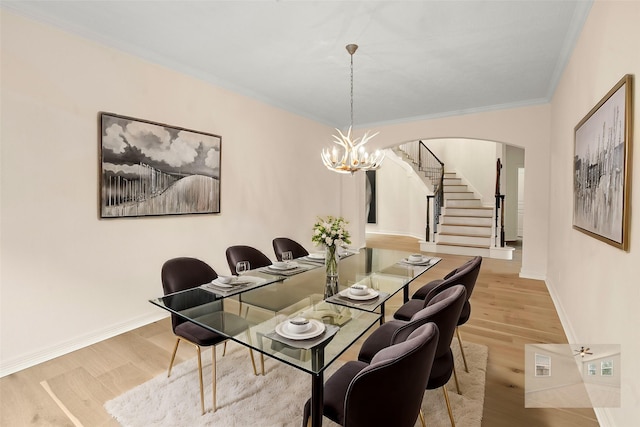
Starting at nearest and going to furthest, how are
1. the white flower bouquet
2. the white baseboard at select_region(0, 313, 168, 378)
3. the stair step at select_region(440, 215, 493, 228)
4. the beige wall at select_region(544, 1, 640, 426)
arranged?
the beige wall at select_region(544, 1, 640, 426) → the white flower bouquet → the white baseboard at select_region(0, 313, 168, 378) → the stair step at select_region(440, 215, 493, 228)

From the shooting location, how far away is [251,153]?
443 cm

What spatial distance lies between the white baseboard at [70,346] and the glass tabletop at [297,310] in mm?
1445

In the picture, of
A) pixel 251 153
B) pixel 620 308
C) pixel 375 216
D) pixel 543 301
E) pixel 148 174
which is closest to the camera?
pixel 620 308

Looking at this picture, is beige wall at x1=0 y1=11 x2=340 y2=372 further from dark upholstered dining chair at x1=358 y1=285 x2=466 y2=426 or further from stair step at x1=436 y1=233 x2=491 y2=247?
stair step at x1=436 y1=233 x2=491 y2=247

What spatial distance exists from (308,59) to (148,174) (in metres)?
2.06

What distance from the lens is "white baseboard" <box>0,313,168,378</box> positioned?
240cm

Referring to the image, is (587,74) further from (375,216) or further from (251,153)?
(375,216)

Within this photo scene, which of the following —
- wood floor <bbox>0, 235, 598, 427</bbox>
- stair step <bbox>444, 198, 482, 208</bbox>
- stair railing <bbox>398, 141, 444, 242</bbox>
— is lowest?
wood floor <bbox>0, 235, 598, 427</bbox>

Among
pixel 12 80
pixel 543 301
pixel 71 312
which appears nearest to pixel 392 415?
pixel 71 312

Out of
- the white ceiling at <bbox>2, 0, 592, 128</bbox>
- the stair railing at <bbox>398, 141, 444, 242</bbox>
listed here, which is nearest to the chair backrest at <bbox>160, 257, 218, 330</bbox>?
the white ceiling at <bbox>2, 0, 592, 128</bbox>

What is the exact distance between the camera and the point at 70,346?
8.89 ft

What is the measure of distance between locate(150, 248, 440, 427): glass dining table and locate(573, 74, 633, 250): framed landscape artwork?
121 centimetres

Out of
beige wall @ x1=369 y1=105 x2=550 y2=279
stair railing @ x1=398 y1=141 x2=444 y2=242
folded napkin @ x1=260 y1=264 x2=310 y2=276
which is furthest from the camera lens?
stair railing @ x1=398 y1=141 x2=444 y2=242

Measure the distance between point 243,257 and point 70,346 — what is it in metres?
1.61
